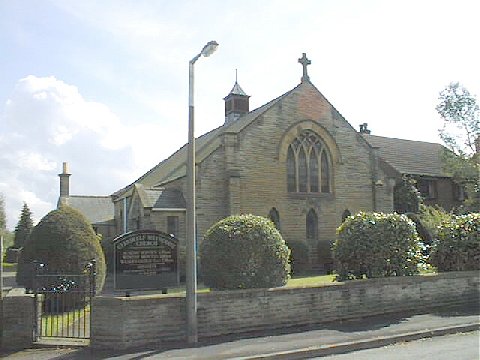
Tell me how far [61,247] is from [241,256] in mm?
5850

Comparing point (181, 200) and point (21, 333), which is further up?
point (181, 200)

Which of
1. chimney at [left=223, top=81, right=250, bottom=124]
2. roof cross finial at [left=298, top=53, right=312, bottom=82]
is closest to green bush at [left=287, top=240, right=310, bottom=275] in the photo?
roof cross finial at [left=298, top=53, right=312, bottom=82]

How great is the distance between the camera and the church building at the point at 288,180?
28.7 metres

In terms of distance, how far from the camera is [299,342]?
11047mm

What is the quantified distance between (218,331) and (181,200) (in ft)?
58.9

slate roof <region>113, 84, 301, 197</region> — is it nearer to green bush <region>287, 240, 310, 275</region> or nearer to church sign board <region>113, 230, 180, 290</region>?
green bush <region>287, 240, 310, 275</region>

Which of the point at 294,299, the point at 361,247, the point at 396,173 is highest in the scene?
the point at 396,173

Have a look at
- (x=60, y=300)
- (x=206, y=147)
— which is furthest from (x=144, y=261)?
(x=206, y=147)

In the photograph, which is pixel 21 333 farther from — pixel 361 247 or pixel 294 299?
pixel 361 247

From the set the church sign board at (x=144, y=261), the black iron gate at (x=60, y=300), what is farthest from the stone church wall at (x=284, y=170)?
the church sign board at (x=144, y=261)

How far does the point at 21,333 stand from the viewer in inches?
444

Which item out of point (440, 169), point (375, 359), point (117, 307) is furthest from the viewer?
point (440, 169)

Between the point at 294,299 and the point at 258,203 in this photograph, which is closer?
the point at 294,299

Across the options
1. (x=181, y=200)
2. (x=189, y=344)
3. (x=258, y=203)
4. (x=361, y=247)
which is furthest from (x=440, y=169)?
(x=189, y=344)
